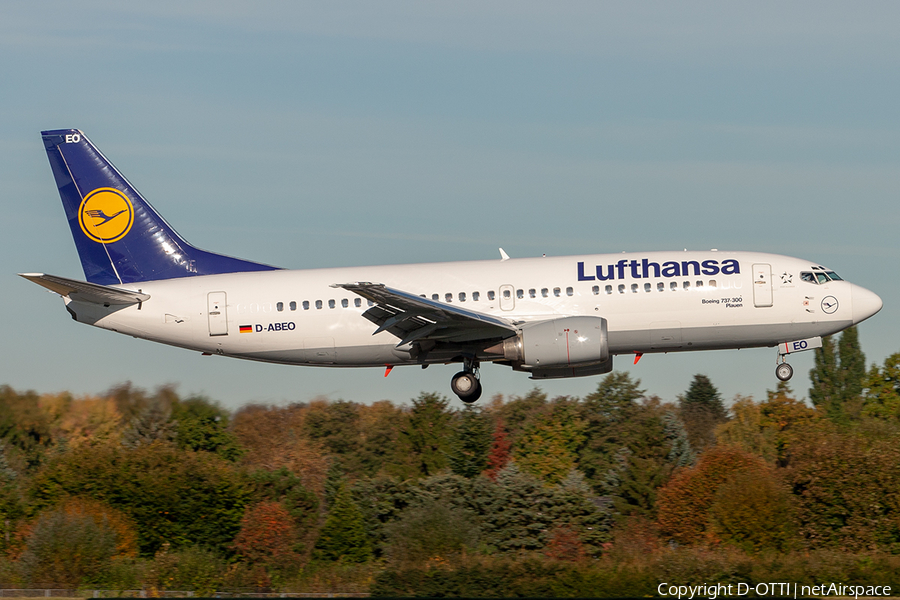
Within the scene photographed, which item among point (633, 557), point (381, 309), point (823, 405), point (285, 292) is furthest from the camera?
point (823, 405)

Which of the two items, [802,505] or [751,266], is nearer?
[751,266]

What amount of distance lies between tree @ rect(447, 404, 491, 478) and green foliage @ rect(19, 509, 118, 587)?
3804cm

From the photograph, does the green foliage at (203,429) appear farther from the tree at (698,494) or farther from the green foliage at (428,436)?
the tree at (698,494)

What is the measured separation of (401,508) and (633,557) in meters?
30.9

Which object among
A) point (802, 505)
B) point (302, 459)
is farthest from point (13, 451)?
point (802, 505)

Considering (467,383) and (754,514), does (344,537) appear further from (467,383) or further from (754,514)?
(467,383)

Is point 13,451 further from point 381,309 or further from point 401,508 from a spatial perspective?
point 381,309

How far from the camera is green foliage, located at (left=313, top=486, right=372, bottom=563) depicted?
6700 cm

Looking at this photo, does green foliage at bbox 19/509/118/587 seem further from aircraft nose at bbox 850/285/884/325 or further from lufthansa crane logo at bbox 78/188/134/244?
aircraft nose at bbox 850/285/884/325

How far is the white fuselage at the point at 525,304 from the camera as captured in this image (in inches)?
1367

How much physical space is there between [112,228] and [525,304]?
52.0 ft

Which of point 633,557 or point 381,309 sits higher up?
point 381,309

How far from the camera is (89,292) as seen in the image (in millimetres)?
35844

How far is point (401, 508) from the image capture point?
7069cm
